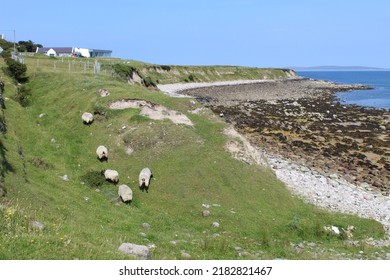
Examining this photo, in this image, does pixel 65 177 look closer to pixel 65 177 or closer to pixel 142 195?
pixel 65 177

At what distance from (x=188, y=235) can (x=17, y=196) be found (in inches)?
387

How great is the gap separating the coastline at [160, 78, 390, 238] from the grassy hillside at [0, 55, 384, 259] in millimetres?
4164

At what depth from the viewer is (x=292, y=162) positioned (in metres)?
44.9

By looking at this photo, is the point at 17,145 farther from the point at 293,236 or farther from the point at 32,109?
the point at 293,236

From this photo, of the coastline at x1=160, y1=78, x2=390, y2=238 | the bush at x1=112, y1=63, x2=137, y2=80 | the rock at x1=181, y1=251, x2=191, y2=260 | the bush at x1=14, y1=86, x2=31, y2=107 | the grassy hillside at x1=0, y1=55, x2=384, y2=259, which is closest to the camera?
the grassy hillside at x1=0, y1=55, x2=384, y2=259

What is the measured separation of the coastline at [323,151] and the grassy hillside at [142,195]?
164 inches

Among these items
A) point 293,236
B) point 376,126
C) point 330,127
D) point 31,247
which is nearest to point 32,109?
point 293,236

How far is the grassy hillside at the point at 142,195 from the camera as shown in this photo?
59.7ft

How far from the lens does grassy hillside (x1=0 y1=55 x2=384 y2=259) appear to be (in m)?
18.2

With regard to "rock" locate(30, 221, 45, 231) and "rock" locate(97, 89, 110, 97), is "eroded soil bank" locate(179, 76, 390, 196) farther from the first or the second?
"rock" locate(30, 221, 45, 231)

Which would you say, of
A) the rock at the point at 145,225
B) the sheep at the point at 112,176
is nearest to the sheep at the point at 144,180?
the sheep at the point at 112,176

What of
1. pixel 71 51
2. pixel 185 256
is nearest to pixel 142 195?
pixel 185 256

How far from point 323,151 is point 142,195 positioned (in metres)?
30.1

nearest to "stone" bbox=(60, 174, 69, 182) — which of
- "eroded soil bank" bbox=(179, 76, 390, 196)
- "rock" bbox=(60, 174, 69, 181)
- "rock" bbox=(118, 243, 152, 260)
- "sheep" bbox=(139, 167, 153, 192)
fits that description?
Result: "rock" bbox=(60, 174, 69, 181)
